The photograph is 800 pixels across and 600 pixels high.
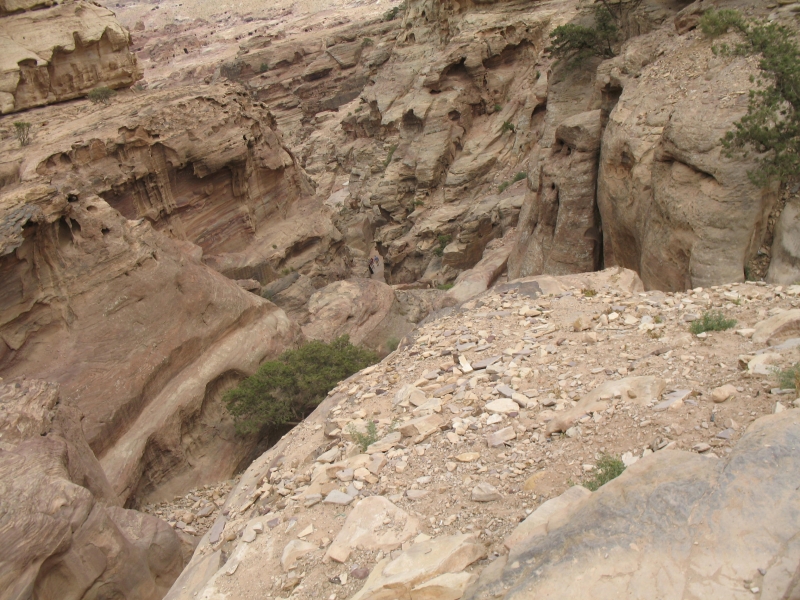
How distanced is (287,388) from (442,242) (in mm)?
14435

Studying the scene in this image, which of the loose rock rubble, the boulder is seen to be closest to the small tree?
the boulder

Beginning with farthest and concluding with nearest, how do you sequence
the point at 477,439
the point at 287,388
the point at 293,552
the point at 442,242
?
1. the point at 442,242
2. the point at 287,388
3. the point at 477,439
4. the point at 293,552

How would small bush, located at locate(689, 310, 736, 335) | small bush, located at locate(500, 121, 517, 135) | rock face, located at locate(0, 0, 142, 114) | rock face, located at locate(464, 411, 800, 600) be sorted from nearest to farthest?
rock face, located at locate(464, 411, 800, 600), small bush, located at locate(689, 310, 736, 335), rock face, located at locate(0, 0, 142, 114), small bush, located at locate(500, 121, 517, 135)

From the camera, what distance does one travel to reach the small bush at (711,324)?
657 cm

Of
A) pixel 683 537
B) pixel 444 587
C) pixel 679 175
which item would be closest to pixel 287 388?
pixel 679 175

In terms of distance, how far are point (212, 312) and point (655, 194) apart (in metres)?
10.1

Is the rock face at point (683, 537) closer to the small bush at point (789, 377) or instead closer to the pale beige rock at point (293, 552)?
the small bush at point (789, 377)

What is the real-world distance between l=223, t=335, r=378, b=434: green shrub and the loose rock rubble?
4.25 m

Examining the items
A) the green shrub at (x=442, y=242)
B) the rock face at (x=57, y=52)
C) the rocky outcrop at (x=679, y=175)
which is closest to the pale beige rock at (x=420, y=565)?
the rocky outcrop at (x=679, y=175)

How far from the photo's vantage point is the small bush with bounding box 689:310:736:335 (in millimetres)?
6570

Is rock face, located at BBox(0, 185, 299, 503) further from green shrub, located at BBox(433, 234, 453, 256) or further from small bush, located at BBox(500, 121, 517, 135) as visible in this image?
small bush, located at BBox(500, 121, 517, 135)

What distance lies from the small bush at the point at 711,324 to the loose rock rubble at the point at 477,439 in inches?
6.0

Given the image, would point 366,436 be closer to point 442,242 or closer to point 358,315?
point 358,315

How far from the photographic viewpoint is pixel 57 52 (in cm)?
2320
